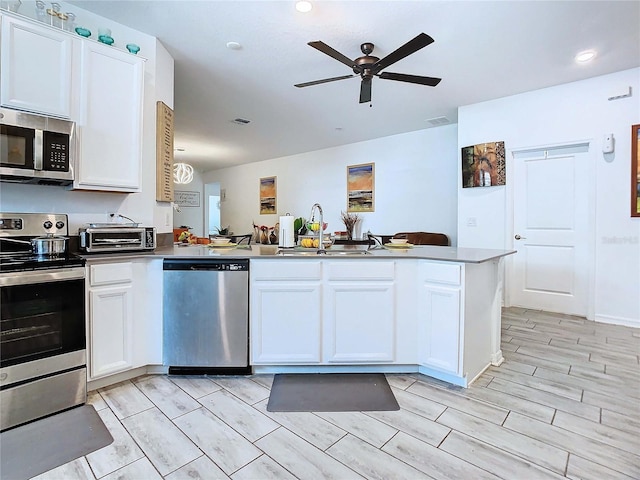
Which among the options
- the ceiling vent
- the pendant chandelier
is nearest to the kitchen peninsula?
the ceiling vent

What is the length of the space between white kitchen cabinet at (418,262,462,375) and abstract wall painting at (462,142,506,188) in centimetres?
260

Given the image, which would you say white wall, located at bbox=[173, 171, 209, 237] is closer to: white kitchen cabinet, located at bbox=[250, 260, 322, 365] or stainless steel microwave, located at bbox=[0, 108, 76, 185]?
stainless steel microwave, located at bbox=[0, 108, 76, 185]

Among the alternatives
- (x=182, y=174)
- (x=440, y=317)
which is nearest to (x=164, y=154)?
(x=440, y=317)

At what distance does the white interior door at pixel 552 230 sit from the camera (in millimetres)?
3715

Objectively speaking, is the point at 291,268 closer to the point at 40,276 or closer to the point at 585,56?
the point at 40,276

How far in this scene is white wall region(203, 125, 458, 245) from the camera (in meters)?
5.34

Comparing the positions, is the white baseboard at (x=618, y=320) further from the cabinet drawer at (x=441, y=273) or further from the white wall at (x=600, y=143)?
the cabinet drawer at (x=441, y=273)

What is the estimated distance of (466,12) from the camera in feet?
7.94

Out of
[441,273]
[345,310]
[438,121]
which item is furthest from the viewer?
[438,121]

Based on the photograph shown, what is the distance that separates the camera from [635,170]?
3318mm

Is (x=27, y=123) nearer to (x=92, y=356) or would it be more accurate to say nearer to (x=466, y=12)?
(x=92, y=356)

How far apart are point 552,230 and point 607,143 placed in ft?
3.44

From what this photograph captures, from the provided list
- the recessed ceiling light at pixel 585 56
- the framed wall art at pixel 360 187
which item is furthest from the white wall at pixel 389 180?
the recessed ceiling light at pixel 585 56

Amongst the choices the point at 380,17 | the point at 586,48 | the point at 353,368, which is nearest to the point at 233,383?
the point at 353,368
